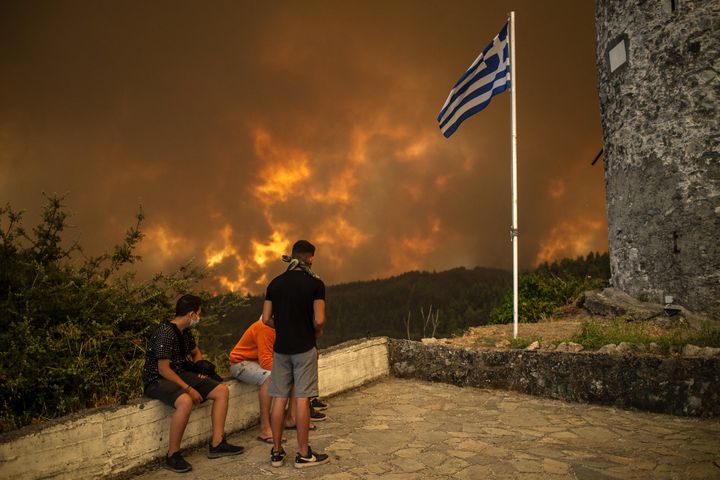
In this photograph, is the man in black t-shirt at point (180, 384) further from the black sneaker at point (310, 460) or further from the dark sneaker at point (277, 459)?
the black sneaker at point (310, 460)

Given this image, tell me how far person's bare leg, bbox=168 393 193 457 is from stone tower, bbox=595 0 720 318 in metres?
9.24

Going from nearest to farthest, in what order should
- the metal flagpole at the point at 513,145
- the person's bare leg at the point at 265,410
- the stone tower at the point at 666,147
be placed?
1. the person's bare leg at the point at 265,410
2. the metal flagpole at the point at 513,145
3. the stone tower at the point at 666,147

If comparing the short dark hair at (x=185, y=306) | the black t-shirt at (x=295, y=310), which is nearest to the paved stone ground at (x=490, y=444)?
the black t-shirt at (x=295, y=310)

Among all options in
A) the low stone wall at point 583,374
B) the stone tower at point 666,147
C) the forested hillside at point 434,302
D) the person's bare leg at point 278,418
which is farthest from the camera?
the forested hillside at point 434,302

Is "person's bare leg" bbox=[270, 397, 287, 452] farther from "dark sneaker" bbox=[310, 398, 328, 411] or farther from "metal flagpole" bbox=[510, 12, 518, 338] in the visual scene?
"metal flagpole" bbox=[510, 12, 518, 338]

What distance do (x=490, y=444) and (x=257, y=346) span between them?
249 cm

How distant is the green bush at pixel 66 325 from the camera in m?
5.77

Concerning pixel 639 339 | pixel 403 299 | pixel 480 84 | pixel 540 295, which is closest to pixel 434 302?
pixel 403 299

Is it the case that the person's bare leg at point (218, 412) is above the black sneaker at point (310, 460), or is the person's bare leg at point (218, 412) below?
above

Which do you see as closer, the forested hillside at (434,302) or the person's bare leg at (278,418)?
the person's bare leg at (278,418)

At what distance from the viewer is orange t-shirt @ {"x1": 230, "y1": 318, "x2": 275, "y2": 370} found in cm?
556

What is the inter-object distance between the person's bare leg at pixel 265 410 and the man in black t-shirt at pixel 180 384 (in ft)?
1.38

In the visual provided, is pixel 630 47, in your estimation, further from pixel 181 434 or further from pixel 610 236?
pixel 181 434

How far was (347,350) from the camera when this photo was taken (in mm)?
7344
